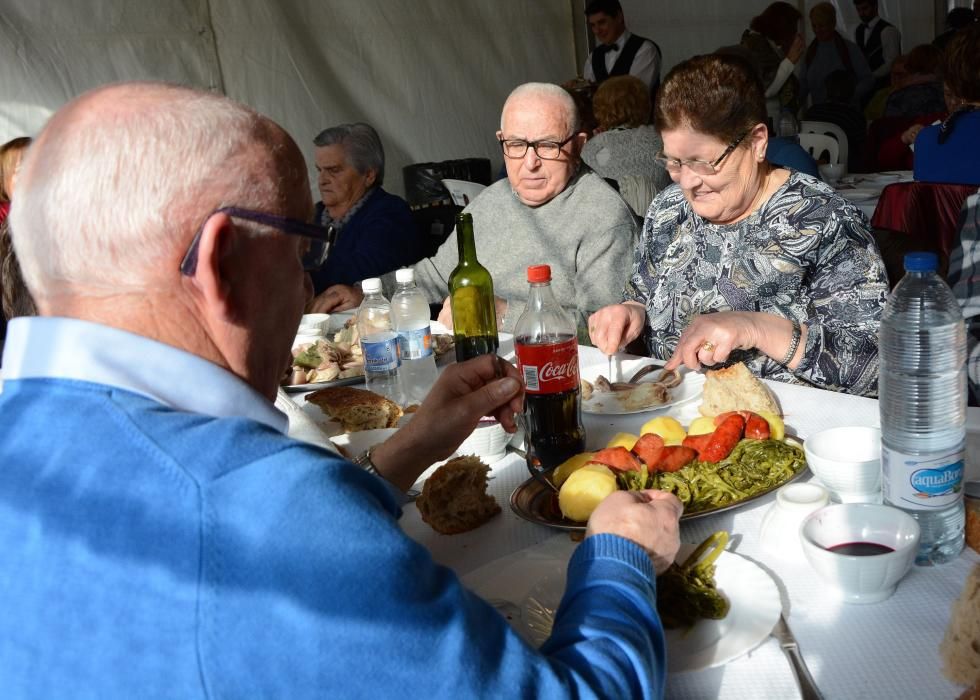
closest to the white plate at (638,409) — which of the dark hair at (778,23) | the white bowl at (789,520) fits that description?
the white bowl at (789,520)

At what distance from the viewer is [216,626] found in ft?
2.58

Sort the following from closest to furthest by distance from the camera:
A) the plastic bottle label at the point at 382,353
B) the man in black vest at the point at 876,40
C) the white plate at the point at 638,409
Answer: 1. the white plate at the point at 638,409
2. the plastic bottle label at the point at 382,353
3. the man in black vest at the point at 876,40

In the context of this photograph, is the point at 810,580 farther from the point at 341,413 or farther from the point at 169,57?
the point at 169,57

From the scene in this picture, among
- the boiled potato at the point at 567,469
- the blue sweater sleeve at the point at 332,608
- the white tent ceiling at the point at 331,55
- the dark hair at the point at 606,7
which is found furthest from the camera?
the dark hair at the point at 606,7

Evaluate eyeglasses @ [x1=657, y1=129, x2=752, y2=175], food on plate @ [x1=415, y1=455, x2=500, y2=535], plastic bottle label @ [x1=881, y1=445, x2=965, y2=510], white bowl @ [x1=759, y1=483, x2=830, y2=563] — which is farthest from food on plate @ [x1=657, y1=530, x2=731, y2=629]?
eyeglasses @ [x1=657, y1=129, x2=752, y2=175]

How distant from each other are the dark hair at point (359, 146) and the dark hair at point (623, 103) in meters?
1.32

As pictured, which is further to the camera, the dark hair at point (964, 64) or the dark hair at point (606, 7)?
the dark hair at point (606, 7)

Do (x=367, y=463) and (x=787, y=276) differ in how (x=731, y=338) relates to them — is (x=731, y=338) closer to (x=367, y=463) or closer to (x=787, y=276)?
(x=787, y=276)

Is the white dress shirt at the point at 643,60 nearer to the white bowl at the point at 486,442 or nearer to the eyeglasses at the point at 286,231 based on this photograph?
the white bowl at the point at 486,442

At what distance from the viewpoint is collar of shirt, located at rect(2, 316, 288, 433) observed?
0.91 metres

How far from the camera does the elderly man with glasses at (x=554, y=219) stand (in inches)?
127

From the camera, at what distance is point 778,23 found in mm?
7520

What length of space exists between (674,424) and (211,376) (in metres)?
1.02

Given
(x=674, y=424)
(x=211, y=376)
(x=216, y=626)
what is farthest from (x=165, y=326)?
(x=674, y=424)
